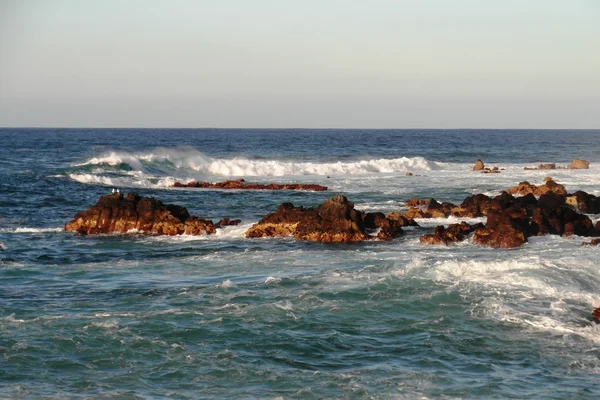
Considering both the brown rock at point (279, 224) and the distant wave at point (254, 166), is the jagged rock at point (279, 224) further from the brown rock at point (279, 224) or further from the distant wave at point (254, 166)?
the distant wave at point (254, 166)

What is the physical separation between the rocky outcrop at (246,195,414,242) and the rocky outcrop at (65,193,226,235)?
2212 millimetres

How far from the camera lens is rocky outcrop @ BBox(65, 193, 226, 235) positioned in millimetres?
32469

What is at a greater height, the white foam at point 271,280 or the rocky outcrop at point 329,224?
the rocky outcrop at point 329,224

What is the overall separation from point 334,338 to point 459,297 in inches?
184

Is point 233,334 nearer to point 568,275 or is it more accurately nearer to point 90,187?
point 568,275

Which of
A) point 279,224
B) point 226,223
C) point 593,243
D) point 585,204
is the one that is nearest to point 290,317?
point 279,224

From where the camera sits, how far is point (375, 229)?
105ft

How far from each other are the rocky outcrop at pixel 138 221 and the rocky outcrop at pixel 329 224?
A: 2.21m

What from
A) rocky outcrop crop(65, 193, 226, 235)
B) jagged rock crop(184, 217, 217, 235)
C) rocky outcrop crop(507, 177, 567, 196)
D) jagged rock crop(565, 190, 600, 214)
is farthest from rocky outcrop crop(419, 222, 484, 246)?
rocky outcrop crop(507, 177, 567, 196)

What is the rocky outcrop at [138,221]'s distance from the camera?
32469 mm

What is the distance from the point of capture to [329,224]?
30.9 m

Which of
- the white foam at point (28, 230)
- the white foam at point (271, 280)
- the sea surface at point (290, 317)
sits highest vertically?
the white foam at point (271, 280)

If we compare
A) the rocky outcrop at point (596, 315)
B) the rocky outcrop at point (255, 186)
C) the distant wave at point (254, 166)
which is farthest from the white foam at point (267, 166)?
the rocky outcrop at point (596, 315)

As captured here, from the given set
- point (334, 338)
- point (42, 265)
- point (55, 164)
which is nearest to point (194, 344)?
point (334, 338)
